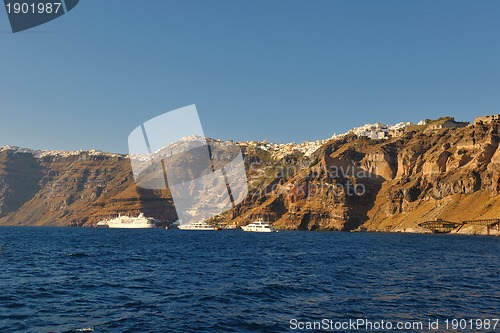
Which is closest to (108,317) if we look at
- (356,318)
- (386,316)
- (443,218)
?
(356,318)

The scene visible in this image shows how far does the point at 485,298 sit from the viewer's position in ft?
119

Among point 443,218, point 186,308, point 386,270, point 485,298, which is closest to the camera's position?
point 186,308

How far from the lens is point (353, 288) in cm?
3984

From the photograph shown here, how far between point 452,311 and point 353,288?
1001cm

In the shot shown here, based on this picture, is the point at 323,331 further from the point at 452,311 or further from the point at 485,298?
the point at 485,298

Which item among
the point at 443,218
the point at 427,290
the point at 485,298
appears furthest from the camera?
the point at 443,218

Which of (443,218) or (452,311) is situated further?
(443,218)

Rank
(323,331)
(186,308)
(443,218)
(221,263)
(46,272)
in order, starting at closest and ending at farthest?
(323,331)
(186,308)
(46,272)
(221,263)
(443,218)

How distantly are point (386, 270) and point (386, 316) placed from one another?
2520 centimetres

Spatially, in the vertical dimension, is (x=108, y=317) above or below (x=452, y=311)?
above

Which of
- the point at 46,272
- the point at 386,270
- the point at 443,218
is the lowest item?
the point at 443,218

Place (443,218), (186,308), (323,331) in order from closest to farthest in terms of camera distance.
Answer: (323,331), (186,308), (443,218)

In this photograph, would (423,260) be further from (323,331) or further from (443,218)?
(443,218)

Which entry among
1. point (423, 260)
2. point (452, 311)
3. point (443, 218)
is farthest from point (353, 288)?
point (443, 218)
